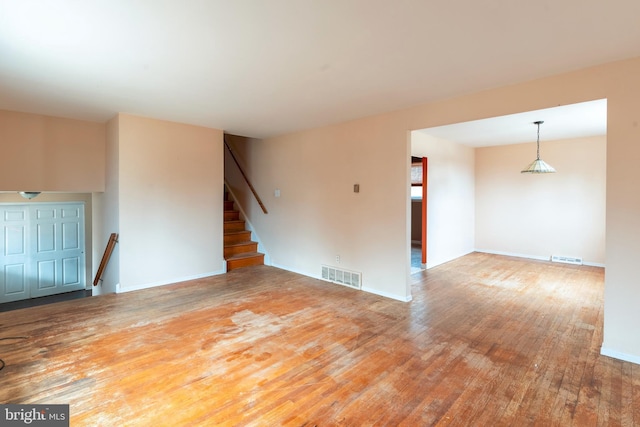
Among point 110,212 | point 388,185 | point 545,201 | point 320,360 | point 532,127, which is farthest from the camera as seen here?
point 545,201

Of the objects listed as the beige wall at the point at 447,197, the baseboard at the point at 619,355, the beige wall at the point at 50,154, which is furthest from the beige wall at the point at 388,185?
the beige wall at the point at 50,154

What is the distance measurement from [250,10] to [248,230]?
17.3ft

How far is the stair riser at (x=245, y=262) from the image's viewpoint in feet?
19.1

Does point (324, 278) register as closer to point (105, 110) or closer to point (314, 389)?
point (314, 389)

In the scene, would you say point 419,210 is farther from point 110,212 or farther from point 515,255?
point 110,212

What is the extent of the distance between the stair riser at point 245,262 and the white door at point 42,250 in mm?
3863

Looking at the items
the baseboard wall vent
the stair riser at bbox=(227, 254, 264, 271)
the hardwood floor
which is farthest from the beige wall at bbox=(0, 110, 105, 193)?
the baseboard wall vent

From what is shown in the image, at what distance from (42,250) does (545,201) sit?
10.7 m

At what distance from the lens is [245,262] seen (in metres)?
6.05

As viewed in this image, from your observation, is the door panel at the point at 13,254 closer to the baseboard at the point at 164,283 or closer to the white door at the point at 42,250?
the white door at the point at 42,250

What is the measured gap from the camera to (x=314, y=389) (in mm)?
2197

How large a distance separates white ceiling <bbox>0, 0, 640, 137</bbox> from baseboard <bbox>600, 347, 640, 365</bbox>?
8.10 ft

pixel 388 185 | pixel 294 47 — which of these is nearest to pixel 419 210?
pixel 388 185

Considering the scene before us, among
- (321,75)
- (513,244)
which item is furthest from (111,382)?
(513,244)
